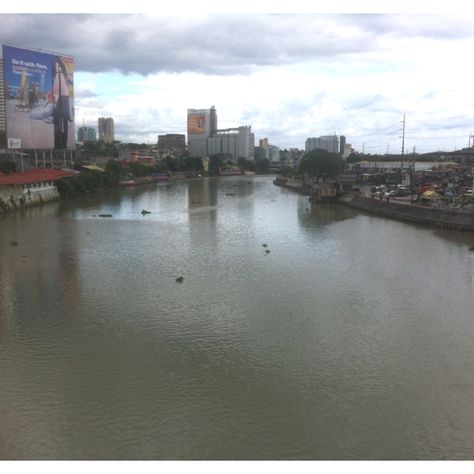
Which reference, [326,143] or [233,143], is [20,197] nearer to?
[233,143]

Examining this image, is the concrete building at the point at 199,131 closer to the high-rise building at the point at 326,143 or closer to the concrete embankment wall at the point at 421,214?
the high-rise building at the point at 326,143

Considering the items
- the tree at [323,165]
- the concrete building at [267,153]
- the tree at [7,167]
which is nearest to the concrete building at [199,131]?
the concrete building at [267,153]

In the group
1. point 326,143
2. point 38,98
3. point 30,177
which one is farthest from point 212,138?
point 30,177

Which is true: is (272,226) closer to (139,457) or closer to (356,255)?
(356,255)

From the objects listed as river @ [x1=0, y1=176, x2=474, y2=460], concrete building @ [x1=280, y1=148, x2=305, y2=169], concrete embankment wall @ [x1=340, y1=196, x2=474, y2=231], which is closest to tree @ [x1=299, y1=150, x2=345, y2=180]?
concrete embankment wall @ [x1=340, y1=196, x2=474, y2=231]

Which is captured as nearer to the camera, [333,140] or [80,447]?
[80,447]

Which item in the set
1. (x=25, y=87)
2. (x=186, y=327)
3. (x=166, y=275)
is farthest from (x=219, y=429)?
(x=25, y=87)
